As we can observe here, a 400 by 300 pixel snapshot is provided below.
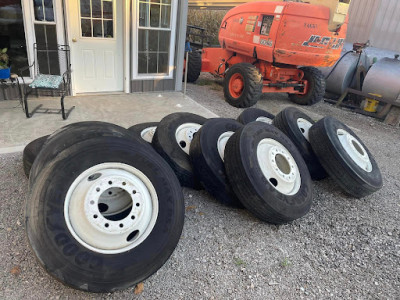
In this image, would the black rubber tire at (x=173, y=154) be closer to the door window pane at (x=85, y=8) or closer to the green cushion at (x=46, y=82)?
the green cushion at (x=46, y=82)

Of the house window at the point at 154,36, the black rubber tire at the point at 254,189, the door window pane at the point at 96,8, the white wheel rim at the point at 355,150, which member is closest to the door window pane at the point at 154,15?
the house window at the point at 154,36

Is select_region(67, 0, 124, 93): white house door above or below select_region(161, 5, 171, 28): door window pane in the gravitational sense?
below

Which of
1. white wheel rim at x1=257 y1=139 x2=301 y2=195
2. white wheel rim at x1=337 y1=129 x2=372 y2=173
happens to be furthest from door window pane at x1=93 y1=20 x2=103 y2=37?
white wheel rim at x1=337 y1=129 x2=372 y2=173

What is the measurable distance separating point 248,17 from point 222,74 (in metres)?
1.68

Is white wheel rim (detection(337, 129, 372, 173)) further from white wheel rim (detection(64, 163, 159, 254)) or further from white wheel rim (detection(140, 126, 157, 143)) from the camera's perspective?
white wheel rim (detection(64, 163, 159, 254))

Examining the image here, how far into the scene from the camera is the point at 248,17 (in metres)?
5.97

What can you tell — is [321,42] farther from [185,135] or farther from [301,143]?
[185,135]

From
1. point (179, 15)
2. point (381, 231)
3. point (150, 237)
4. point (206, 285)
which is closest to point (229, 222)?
point (206, 285)

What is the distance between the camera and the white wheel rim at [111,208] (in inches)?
71.9

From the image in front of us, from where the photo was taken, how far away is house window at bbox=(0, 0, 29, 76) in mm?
4632

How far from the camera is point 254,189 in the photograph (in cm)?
258

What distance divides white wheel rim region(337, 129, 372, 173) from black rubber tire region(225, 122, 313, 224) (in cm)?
95

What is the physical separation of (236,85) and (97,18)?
9.77 feet

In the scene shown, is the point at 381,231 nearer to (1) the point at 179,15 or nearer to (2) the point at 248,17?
(2) the point at 248,17
